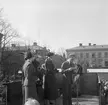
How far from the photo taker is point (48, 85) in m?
6.33

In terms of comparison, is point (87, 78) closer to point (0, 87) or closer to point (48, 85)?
point (48, 85)

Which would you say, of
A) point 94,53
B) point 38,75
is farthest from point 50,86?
point 94,53

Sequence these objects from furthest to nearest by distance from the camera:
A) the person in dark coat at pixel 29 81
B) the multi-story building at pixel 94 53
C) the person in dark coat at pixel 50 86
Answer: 1. the multi-story building at pixel 94 53
2. the person in dark coat at pixel 50 86
3. the person in dark coat at pixel 29 81

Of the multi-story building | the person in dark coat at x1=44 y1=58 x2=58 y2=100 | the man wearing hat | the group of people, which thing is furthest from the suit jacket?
the multi-story building

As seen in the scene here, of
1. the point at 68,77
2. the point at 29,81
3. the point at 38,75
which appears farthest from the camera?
the point at 68,77

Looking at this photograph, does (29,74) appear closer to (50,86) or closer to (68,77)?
(50,86)

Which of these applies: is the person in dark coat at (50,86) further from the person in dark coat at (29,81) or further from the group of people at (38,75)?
the person in dark coat at (29,81)

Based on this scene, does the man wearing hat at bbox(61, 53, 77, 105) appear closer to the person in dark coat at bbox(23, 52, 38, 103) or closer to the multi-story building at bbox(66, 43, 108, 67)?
the person in dark coat at bbox(23, 52, 38, 103)

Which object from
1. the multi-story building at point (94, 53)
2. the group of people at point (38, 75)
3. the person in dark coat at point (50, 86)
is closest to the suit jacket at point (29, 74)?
the group of people at point (38, 75)

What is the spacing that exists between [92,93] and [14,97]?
149 inches

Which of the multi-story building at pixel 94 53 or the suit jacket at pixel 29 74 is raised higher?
the multi-story building at pixel 94 53

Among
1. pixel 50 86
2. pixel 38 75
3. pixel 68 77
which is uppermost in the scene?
pixel 38 75

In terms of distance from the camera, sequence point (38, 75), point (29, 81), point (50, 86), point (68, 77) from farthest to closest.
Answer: point (68, 77), point (50, 86), point (38, 75), point (29, 81)

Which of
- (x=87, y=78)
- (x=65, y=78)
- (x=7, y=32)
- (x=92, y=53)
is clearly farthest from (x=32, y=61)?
(x=92, y=53)
